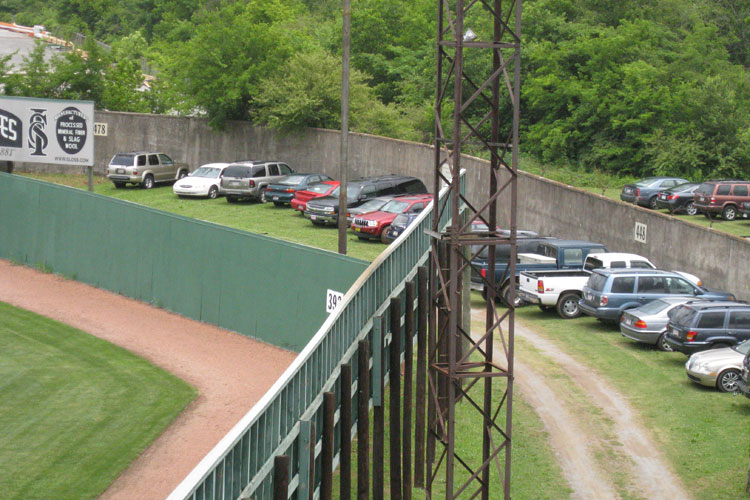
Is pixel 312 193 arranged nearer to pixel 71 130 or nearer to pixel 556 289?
pixel 71 130

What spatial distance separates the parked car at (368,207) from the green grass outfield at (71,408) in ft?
40.4

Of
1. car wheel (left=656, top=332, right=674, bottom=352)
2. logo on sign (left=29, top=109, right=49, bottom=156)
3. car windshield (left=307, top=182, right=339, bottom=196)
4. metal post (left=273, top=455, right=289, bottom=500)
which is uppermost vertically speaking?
logo on sign (left=29, top=109, right=49, bottom=156)

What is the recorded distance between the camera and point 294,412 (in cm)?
1252

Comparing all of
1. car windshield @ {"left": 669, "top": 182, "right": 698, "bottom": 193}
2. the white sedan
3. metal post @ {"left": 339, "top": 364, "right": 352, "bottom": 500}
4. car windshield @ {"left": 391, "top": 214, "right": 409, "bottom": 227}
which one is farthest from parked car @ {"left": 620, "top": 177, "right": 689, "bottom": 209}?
metal post @ {"left": 339, "top": 364, "right": 352, "bottom": 500}

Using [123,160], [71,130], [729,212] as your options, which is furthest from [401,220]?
[123,160]

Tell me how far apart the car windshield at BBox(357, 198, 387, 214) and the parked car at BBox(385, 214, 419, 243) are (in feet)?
8.17

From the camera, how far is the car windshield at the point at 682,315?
24.0m

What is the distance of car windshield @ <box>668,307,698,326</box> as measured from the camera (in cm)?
2398

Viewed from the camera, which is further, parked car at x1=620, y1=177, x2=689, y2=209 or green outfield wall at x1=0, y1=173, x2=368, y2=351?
parked car at x1=620, y1=177, x2=689, y2=209

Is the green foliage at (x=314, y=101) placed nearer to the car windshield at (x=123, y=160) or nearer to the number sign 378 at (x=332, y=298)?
the car windshield at (x=123, y=160)

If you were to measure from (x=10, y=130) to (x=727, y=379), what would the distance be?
31.0 m

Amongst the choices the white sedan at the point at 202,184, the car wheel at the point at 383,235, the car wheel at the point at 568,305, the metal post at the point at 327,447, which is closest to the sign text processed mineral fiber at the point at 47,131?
the white sedan at the point at 202,184

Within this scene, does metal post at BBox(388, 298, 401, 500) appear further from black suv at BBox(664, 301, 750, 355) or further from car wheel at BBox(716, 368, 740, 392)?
black suv at BBox(664, 301, 750, 355)

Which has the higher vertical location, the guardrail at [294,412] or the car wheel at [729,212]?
the car wheel at [729,212]
